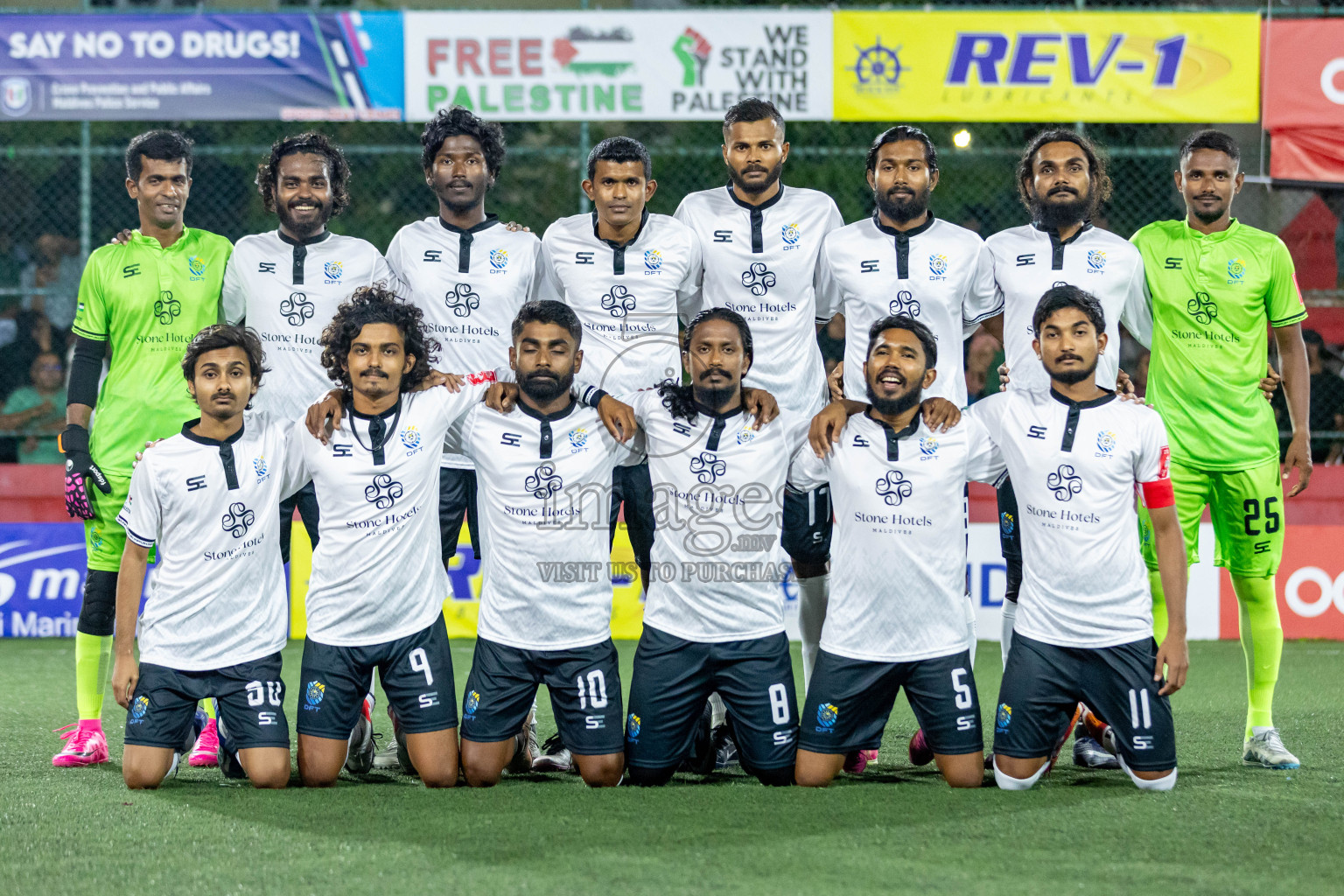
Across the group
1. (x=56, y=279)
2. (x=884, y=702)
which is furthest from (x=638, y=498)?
(x=56, y=279)

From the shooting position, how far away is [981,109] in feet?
36.5

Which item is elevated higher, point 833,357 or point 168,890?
point 833,357

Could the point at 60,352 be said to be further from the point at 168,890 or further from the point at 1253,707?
the point at 1253,707

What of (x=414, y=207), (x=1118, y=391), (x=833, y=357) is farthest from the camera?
(x=414, y=207)

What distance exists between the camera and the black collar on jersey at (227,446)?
5168 millimetres

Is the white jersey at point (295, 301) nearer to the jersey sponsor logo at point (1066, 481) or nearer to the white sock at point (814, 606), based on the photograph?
the white sock at point (814, 606)

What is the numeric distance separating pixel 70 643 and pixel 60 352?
3015 millimetres

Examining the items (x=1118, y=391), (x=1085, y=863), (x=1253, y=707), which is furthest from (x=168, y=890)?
(x=1253, y=707)

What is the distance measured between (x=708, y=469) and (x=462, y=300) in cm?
132

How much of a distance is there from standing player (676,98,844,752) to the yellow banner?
562cm

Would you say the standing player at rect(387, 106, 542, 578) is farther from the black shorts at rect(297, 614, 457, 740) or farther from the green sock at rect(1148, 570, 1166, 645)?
the green sock at rect(1148, 570, 1166, 645)


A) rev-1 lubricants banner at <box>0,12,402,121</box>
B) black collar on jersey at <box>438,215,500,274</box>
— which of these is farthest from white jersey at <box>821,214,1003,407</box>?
rev-1 lubricants banner at <box>0,12,402,121</box>

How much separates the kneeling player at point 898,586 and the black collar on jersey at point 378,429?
1550mm

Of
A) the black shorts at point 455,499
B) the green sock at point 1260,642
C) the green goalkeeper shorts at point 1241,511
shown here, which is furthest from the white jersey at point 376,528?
Result: the green sock at point 1260,642
